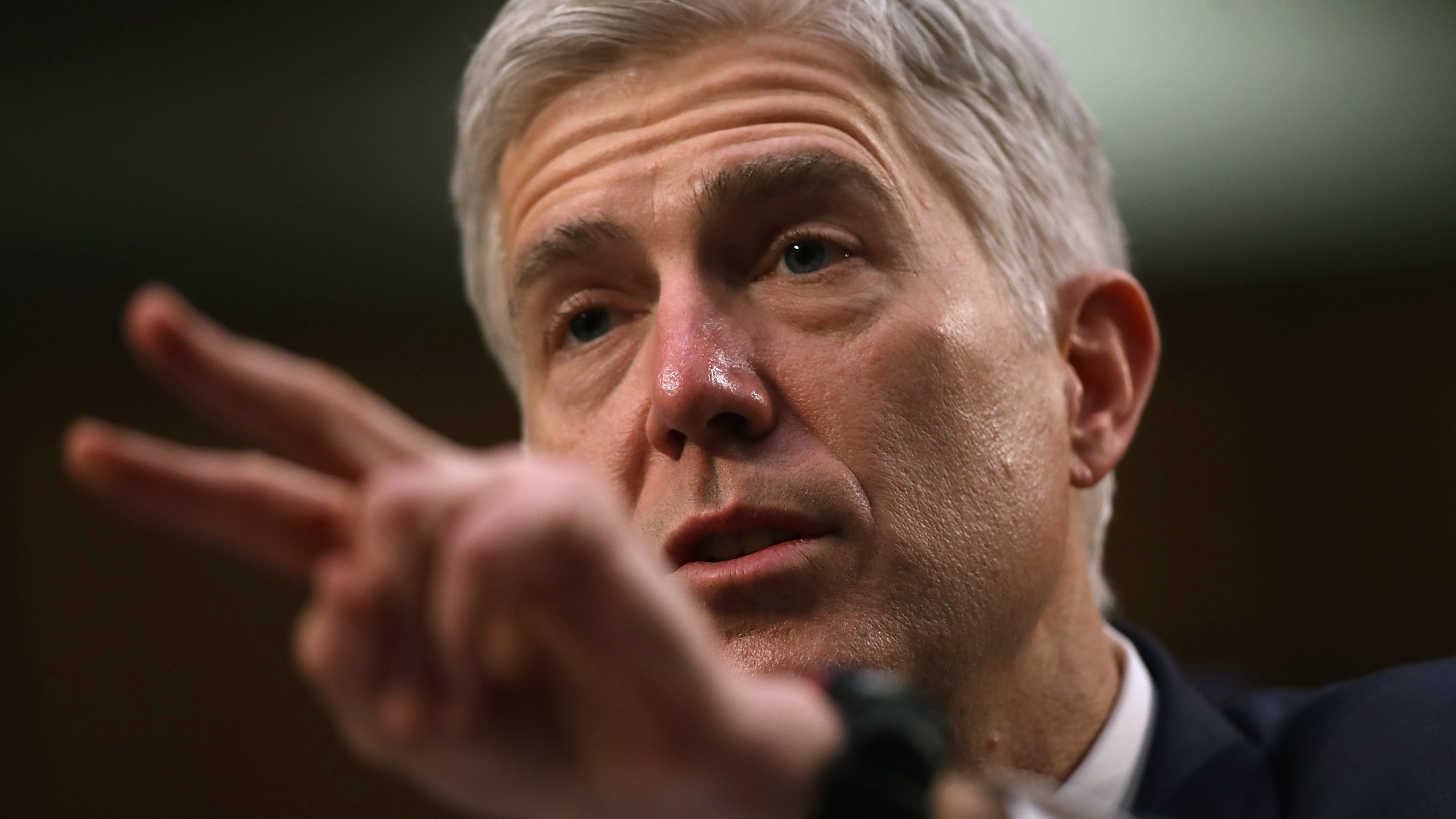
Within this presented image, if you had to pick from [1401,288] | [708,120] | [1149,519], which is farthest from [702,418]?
[1401,288]

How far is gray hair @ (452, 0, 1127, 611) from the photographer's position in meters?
2.00

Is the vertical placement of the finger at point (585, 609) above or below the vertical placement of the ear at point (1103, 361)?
above

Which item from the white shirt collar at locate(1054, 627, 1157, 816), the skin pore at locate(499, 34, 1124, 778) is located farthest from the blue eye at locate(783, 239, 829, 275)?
the white shirt collar at locate(1054, 627, 1157, 816)

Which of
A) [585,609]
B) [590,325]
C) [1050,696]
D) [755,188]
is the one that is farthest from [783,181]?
[585,609]

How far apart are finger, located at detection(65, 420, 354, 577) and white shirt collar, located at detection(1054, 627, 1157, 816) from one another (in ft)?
4.38

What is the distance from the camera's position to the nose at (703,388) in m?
1.67

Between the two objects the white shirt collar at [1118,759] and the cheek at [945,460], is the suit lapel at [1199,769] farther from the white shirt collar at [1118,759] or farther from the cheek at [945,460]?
the cheek at [945,460]

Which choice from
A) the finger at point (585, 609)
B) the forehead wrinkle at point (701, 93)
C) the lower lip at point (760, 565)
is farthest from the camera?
the forehead wrinkle at point (701, 93)

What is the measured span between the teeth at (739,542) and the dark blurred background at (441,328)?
3.14m

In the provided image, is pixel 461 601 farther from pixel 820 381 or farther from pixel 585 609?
pixel 820 381

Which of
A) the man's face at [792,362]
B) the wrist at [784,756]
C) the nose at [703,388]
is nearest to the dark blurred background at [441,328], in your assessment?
the man's face at [792,362]

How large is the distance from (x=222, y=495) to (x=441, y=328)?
17.7 ft

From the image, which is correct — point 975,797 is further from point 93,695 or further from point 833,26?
point 93,695

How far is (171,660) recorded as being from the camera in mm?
5590
